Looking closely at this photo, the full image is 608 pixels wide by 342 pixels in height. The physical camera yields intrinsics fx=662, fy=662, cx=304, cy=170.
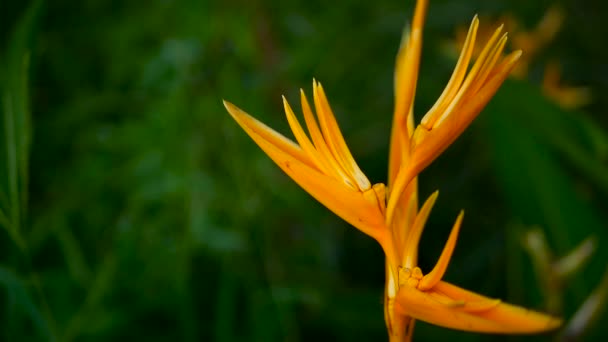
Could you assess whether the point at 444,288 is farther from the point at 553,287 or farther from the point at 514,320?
the point at 553,287

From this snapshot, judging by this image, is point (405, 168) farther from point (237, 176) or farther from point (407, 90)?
point (237, 176)

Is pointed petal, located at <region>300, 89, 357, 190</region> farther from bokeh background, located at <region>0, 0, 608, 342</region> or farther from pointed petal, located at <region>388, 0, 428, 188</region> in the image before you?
bokeh background, located at <region>0, 0, 608, 342</region>

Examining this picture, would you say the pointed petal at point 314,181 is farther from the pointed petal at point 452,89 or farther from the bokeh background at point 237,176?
the bokeh background at point 237,176

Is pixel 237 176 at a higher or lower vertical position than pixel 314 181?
lower

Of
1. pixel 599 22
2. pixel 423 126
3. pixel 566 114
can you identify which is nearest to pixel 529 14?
pixel 599 22

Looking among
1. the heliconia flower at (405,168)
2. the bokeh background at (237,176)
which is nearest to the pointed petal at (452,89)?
the heliconia flower at (405,168)

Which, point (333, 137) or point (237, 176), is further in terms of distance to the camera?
point (237, 176)

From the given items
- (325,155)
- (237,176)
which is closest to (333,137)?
(325,155)
